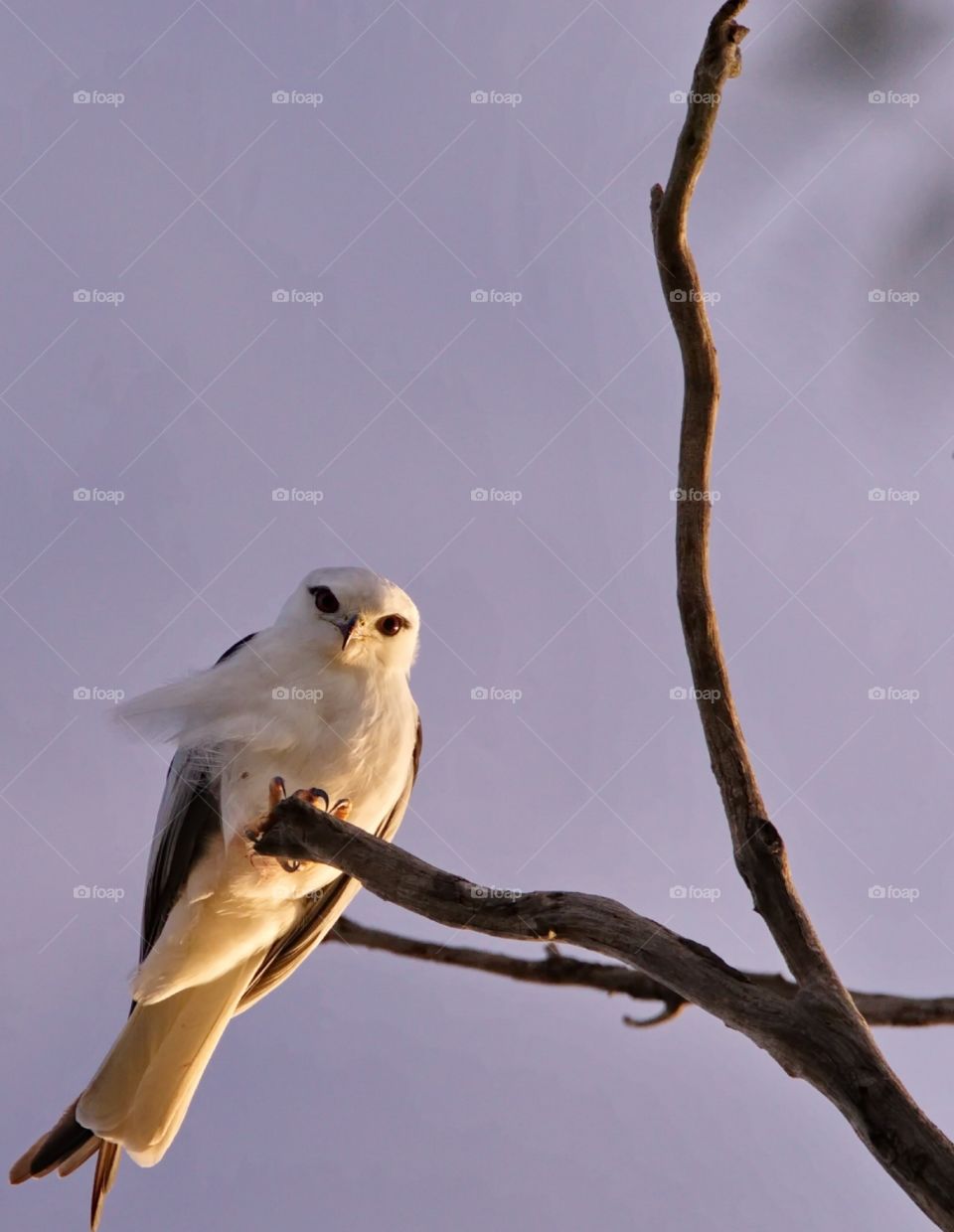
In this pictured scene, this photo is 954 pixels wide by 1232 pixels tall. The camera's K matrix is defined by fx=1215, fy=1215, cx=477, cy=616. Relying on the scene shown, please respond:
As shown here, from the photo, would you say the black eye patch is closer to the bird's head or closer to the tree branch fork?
the bird's head

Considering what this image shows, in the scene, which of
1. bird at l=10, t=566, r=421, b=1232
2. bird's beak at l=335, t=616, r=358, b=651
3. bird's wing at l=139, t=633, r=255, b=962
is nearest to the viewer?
bird at l=10, t=566, r=421, b=1232

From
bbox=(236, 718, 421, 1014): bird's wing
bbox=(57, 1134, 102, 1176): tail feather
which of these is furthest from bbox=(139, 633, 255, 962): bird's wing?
bbox=(57, 1134, 102, 1176): tail feather

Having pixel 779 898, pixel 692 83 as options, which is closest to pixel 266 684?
pixel 779 898

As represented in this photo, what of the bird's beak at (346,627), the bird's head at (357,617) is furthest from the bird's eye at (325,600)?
the bird's beak at (346,627)

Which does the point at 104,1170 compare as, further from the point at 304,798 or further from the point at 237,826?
the point at 304,798

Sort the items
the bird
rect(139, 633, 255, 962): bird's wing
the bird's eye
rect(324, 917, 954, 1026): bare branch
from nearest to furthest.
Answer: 1. rect(324, 917, 954, 1026): bare branch
2. the bird
3. rect(139, 633, 255, 962): bird's wing
4. the bird's eye

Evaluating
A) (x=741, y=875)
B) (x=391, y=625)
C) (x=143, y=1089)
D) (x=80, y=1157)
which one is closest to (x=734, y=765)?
(x=741, y=875)

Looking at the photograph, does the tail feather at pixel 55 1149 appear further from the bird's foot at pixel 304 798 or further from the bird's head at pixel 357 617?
the bird's head at pixel 357 617
